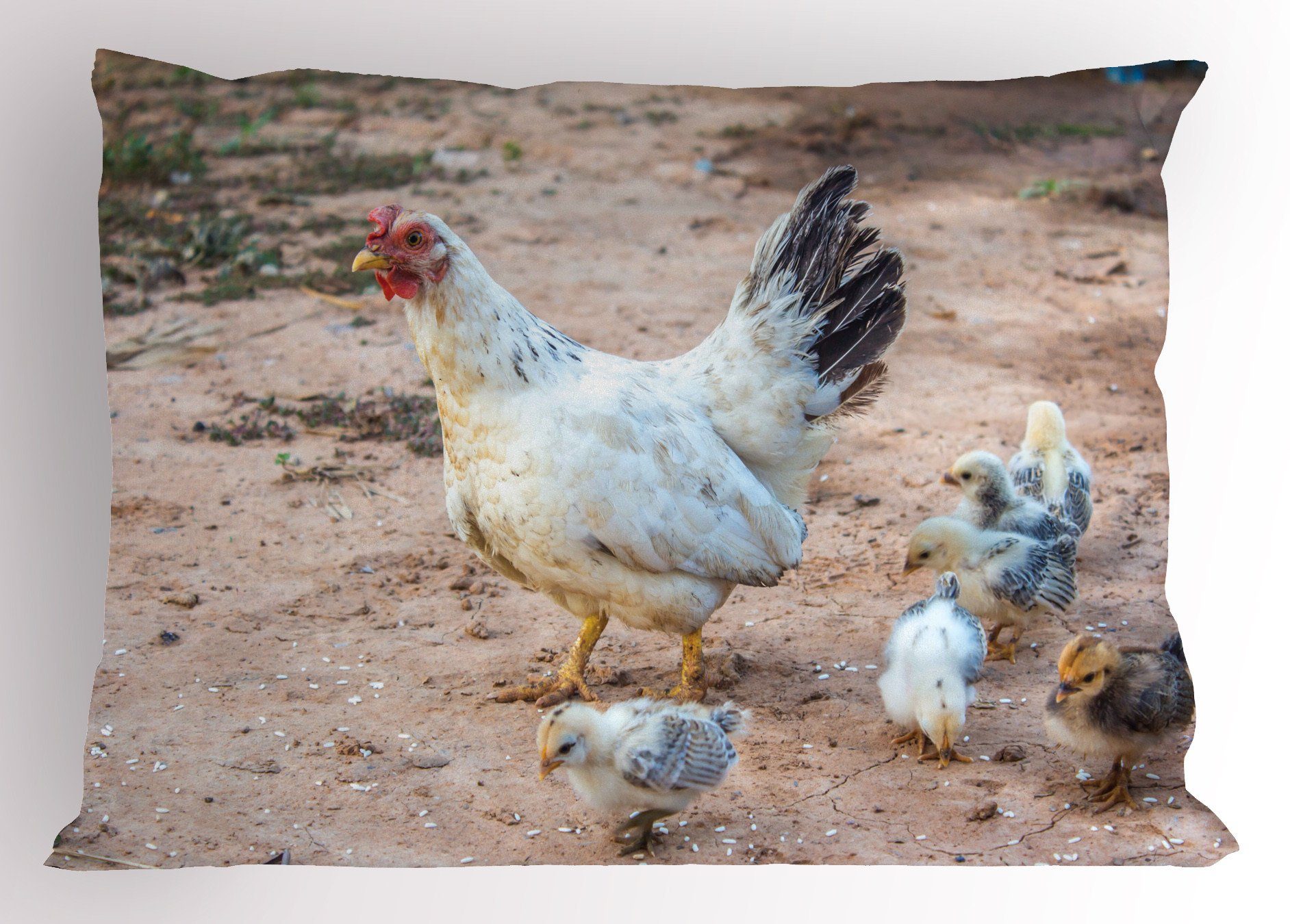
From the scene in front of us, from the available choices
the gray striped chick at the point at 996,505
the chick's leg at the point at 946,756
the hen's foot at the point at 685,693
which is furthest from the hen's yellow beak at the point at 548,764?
the gray striped chick at the point at 996,505

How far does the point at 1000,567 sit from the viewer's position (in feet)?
16.3

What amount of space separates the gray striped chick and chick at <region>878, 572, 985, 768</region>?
2.91 ft

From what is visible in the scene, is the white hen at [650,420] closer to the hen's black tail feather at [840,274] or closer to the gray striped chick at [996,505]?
the hen's black tail feather at [840,274]

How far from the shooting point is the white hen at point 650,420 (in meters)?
4.27

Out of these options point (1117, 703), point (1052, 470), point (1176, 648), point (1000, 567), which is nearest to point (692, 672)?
point (1000, 567)

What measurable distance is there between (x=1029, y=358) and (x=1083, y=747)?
11.9ft

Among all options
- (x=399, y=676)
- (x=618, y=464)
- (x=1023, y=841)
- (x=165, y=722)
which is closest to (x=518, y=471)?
(x=618, y=464)

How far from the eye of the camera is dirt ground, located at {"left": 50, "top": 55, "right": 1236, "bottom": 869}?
13.5 ft

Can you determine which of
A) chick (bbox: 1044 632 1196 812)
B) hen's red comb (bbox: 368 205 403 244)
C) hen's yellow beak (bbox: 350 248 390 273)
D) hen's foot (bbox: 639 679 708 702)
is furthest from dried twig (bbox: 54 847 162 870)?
chick (bbox: 1044 632 1196 812)

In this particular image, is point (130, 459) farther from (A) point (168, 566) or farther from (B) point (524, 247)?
(B) point (524, 247)

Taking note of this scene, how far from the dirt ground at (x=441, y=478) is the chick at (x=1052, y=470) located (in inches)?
11.9

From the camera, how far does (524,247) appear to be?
8555 mm

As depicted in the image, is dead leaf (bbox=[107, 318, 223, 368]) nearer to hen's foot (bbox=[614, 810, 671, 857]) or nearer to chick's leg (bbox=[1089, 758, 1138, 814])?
hen's foot (bbox=[614, 810, 671, 857])

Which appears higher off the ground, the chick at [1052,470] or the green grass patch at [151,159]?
the green grass patch at [151,159]
